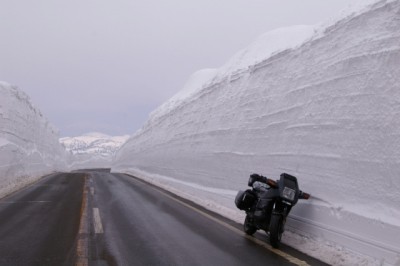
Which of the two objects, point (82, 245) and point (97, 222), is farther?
point (97, 222)

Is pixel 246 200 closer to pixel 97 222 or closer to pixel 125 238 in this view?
pixel 125 238

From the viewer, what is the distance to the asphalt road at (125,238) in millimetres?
6539

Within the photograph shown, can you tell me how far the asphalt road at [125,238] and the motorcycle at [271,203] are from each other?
29cm

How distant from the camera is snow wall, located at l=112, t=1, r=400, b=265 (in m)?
6.58

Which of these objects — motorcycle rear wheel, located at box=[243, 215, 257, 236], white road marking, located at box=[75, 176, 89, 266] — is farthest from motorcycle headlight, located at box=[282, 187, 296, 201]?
white road marking, located at box=[75, 176, 89, 266]

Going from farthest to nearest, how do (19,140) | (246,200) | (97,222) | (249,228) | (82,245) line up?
(19,140) → (97,222) → (246,200) → (249,228) → (82,245)

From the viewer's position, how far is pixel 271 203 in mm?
8008

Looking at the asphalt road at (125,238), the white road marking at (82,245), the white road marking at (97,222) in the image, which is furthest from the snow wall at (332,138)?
the white road marking at (82,245)

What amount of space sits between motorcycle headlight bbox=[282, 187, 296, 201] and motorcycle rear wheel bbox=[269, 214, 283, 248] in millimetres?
372

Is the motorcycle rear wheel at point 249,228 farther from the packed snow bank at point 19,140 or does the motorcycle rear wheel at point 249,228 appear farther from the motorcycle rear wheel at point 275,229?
the packed snow bank at point 19,140

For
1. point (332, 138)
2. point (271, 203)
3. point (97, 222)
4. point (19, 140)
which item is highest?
point (19, 140)

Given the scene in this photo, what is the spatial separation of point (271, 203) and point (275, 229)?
2.15 ft

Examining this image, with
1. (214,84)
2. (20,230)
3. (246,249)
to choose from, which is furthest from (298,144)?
(214,84)

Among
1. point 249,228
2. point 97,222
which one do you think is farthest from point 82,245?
point 249,228
